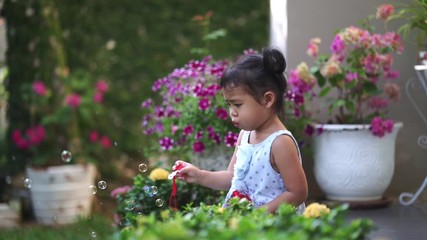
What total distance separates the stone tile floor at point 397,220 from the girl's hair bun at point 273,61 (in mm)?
991

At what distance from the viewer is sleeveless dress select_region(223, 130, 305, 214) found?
8.84 ft

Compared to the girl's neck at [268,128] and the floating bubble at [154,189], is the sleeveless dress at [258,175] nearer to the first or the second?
the girl's neck at [268,128]

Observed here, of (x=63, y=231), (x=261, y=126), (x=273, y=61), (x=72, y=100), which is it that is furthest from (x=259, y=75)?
(x=72, y=100)

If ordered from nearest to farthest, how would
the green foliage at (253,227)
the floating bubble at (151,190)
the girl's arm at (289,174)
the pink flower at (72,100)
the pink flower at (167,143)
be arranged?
the green foliage at (253,227) < the girl's arm at (289,174) < the floating bubble at (151,190) < the pink flower at (167,143) < the pink flower at (72,100)

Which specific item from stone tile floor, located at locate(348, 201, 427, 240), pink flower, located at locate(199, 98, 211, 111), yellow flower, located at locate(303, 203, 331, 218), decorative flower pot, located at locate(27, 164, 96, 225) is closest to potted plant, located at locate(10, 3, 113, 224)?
decorative flower pot, located at locate(27, 164, 96, 225)

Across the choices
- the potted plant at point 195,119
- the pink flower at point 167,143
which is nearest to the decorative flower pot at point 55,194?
the potted plant at point 195,119

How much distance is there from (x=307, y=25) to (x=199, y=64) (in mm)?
789

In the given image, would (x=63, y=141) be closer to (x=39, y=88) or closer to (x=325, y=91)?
(x=39, y=88)

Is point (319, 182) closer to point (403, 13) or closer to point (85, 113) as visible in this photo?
point (403, 13)

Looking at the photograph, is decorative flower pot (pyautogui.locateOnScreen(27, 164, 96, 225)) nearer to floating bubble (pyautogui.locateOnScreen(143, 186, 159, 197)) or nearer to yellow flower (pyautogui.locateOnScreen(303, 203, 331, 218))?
floating bubble (pyautogui.locateOnScreen(143, 186, 159, 197))

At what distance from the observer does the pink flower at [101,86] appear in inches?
249

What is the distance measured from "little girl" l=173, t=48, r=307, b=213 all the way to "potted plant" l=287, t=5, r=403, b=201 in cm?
155

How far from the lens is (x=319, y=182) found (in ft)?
14.9

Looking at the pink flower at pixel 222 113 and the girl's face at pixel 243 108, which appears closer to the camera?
the girl's face at pixel 243 108
